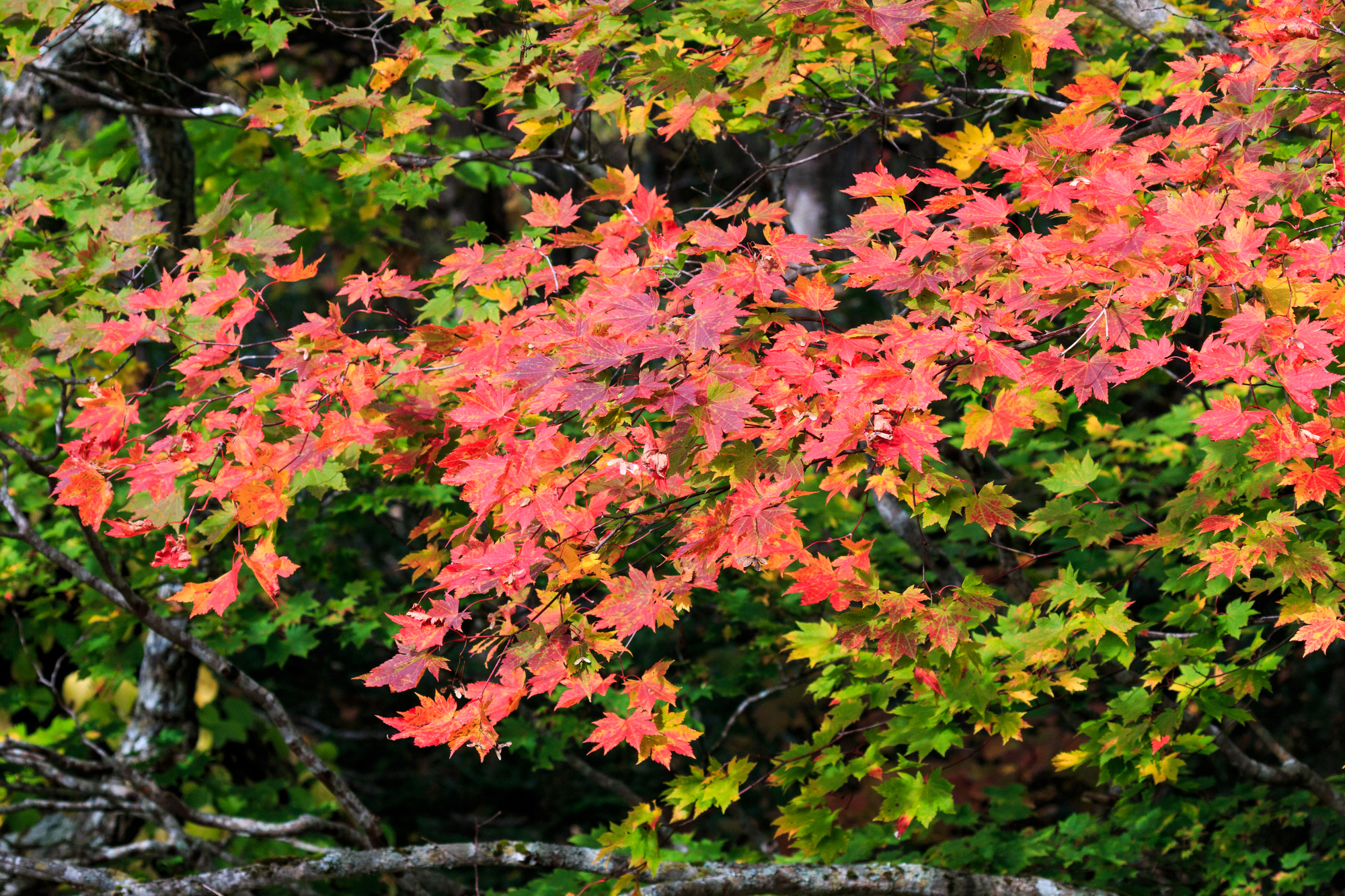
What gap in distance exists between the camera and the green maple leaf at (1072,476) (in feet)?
11.6

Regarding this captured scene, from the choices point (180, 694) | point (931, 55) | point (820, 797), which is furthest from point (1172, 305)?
point (180, 694)

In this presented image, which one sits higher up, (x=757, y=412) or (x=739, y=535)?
(x=757, y=412)

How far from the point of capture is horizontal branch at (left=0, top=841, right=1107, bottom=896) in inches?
148

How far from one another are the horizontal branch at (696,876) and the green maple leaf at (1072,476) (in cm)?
143

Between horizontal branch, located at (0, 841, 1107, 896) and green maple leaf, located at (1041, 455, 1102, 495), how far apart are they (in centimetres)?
143

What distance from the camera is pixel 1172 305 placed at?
2592 mm

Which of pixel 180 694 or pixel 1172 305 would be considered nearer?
pixel 1172 305

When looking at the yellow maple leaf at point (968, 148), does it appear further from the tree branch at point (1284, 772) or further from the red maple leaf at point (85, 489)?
the red maple leaf at point (85, 489)

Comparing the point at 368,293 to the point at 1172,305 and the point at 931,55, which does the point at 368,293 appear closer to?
the point at 931,55

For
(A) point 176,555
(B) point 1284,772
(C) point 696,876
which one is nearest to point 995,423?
(C) point 696,876

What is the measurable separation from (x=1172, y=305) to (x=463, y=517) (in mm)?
2199

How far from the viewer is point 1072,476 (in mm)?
3570

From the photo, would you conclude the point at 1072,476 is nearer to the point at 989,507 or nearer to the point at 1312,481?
the point at 989,507

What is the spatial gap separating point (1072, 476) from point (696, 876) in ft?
Result: 6.23
